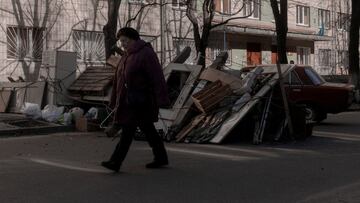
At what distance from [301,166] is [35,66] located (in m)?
13.8

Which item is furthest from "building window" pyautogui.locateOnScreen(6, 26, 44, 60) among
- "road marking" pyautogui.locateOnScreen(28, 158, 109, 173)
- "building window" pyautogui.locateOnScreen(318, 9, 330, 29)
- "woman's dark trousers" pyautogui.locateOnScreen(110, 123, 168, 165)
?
"building window" pyautogui.locateOnScreen(318, 9, 330, 29)

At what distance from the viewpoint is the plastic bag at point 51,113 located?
47.0ft

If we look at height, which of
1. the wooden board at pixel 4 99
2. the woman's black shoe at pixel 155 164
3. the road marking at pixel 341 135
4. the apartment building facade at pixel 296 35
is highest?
the apartment building facade at pixel 296 35

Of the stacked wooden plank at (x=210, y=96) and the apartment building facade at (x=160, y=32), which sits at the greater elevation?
the apartment building facade at (x=160, y=32)

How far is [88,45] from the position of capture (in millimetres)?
23031

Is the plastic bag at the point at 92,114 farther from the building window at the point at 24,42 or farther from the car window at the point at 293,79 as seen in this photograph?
the building window at the point at 24,42

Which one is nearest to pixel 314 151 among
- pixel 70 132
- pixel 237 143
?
pixel 237 143

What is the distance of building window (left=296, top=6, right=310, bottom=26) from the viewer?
124 feet

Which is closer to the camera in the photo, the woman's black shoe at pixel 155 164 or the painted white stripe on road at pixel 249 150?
the woman's black shoe at pixel 155 164

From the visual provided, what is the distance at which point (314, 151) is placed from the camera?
10.9 metres

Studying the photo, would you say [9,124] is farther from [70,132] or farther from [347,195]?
[347,195]

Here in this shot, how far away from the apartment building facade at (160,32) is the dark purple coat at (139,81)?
907cm

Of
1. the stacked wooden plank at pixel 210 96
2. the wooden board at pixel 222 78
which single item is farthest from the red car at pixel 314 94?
the stacked wooden plank at pixel 210 96

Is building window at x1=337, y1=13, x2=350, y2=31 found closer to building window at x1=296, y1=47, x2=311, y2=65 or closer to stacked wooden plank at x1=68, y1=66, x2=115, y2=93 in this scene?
building window at x1=296, y1=47, x2=311, y2=65
